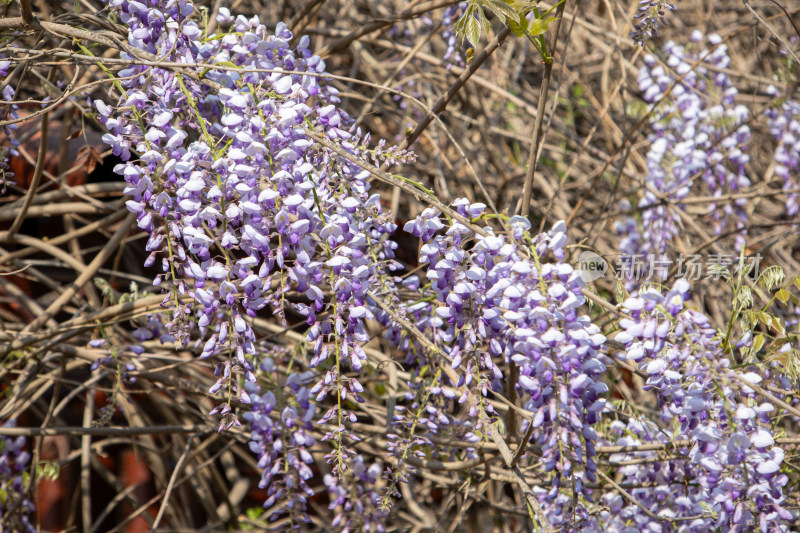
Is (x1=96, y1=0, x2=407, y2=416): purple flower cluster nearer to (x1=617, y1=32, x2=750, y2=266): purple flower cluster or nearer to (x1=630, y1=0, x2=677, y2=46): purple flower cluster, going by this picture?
(x1=630, y1=0, x2=677, y2=46): purple flower cluster

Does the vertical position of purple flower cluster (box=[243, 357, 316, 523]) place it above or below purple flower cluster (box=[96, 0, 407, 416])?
below

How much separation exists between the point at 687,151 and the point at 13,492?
277 cm

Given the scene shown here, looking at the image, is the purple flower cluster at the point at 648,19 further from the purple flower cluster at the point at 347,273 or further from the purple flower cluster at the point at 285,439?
the purple flower cluster at the point at 285,439

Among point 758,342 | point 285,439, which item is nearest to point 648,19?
point 758,342

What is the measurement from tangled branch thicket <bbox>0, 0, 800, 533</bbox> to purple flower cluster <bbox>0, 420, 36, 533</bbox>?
1 cm

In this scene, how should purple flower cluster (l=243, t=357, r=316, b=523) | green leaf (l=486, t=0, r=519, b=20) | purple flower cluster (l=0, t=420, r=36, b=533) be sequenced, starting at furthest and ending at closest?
purple flower cluster (l=0, t=420, r=36, b=533), purple flower cluster (l=243, t=357, r=316, b=523), green leaf (l=486, t=0, r=519, b=20)

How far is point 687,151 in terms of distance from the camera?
287 centimetres

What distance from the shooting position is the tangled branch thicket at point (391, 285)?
1343 millimetres

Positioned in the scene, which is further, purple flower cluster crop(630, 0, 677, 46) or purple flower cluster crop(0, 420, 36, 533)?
purple flower cluster crop(0, 420, 36, 533)

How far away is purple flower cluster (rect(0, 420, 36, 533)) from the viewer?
100 inches

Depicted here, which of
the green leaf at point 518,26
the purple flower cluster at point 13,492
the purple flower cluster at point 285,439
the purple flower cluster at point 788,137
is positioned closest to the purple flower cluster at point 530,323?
the green leaf at point 518,26

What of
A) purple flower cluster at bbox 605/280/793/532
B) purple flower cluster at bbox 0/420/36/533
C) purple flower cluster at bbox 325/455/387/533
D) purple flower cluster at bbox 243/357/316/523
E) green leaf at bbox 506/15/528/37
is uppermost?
green leaf at bbox 506/15/528/37

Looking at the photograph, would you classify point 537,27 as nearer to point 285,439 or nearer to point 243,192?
point 243,192

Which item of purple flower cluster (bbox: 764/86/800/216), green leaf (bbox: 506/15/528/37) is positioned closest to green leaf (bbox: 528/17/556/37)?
green leaf (bbox: 506/15/528/37)
